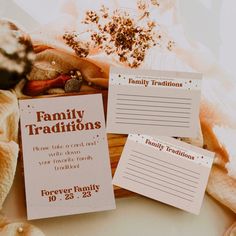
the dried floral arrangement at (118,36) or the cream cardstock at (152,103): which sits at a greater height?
the dried floral arrangement at (118,36)

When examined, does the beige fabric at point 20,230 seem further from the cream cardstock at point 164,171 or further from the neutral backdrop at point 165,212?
the cream cardstock at point 164,171

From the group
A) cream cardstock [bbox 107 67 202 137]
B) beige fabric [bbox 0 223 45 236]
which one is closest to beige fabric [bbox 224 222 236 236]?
cream cardstock [bbox 107 67 202 137]

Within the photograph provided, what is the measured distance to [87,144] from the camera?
0.78m

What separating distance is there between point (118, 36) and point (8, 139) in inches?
11.2

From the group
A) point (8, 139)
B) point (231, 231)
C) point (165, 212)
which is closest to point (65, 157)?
point (8, 139)

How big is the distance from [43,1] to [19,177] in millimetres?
336

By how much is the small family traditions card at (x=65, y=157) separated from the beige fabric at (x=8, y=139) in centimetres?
1

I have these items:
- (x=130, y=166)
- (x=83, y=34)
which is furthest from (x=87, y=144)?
(x=83, y=34)

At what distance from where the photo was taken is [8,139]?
2.44 feet

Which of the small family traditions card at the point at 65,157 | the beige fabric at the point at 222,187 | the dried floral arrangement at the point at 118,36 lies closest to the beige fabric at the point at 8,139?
the small family traditions card at the point at 65,157

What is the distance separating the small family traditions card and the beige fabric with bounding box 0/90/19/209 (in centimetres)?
1

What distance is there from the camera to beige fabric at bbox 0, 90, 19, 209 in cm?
73

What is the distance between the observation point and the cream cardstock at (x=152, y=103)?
2.64 feet

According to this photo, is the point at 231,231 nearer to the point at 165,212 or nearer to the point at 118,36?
the point at 165,212
